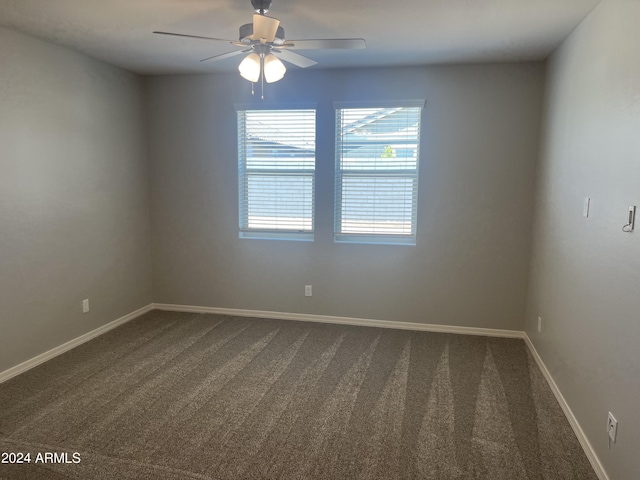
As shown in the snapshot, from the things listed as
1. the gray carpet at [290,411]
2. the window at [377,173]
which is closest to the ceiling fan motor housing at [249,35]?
the window at [377,173]

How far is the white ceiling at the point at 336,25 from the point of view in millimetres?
2504

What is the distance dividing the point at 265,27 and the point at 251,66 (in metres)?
0.32

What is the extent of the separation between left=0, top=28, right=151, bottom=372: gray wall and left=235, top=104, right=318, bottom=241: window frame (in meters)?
1.06

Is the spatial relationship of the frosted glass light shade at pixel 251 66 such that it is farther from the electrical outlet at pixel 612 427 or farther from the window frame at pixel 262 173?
the electrical outlet at pixel 612 427

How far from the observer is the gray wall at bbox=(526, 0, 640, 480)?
1897 mm

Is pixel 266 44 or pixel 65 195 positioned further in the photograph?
pixel 65 195

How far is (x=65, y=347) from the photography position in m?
3.56

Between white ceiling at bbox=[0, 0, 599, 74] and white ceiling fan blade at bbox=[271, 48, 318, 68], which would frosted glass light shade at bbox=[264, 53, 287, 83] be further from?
white ceiling at bbox=[0, 0, 599, 74]

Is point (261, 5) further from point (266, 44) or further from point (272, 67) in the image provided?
point (272, 67)

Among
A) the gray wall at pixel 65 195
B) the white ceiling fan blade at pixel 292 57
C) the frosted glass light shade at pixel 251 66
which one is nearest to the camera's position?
the frosted glass light shade at pixel 251 66

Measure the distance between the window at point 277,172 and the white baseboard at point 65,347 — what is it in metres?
1.43

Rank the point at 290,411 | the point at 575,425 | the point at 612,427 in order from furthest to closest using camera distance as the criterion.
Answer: the point at 290,411
the point at 575,425
the point at 612,427

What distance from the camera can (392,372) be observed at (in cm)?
320

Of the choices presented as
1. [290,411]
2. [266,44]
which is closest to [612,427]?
[290,411]
